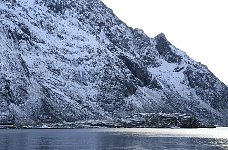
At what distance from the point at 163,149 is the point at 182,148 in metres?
9.38

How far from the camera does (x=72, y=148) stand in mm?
146500

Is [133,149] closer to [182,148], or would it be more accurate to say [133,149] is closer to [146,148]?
[146,148]

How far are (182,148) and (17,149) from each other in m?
54.9

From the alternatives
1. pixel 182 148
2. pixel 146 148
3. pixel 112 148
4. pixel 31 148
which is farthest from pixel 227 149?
pixel 31 148

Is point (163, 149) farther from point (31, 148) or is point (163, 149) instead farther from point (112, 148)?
point (31, 148)

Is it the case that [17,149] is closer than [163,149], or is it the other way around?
[17,149]

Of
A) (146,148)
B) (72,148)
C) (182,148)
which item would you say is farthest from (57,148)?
(182,148)

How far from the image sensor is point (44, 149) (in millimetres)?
142125

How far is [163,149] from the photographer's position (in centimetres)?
14888

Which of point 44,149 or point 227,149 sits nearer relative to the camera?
point 44,149

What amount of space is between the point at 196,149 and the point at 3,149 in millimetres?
62280

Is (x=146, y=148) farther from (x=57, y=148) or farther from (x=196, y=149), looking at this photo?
(x=57, y=148)

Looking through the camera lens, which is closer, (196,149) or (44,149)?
(44,149)

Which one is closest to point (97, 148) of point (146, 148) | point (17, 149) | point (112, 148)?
point (112, 148)
